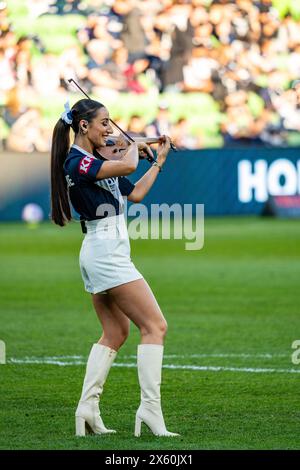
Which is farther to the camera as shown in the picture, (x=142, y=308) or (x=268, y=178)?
(x=268, y=178)

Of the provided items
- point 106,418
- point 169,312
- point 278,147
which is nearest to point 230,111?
point 278,147

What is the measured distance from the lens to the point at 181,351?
9.37m

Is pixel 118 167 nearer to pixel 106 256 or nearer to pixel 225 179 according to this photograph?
pixel 106 256

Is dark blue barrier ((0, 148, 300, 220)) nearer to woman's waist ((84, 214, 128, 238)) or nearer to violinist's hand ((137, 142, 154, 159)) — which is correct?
violinist's hand ((137, 142, 154, 159))

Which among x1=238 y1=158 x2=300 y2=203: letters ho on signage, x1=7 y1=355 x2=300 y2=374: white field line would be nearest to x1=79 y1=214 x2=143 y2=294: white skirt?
x1=7 y1=355 x2=300 y2=374: white field line

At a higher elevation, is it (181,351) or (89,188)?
(89,188)

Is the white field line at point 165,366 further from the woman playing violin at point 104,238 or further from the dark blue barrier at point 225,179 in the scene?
the dark blue barrier at point 225,179

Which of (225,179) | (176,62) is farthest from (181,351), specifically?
(176,62)

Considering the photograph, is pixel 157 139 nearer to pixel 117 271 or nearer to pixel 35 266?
pixel 117 271

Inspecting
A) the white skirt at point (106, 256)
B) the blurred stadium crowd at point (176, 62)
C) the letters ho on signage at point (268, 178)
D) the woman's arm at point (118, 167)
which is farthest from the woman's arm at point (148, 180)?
the blurred stadium crowd at point (176, 62)

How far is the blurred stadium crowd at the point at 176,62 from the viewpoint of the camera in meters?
30.6

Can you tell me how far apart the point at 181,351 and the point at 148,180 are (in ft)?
11.9

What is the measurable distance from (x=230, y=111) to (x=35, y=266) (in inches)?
603

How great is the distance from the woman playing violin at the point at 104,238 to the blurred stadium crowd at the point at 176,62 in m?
23.6
